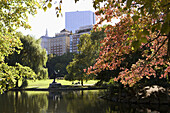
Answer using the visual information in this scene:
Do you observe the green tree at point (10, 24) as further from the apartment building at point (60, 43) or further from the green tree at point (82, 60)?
the apartment building at point (60, 43)

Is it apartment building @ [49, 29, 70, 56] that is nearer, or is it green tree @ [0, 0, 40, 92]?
green tree @ [0, 0, 40, 92]

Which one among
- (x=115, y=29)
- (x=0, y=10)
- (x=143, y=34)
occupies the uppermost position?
(x=0, y=10)

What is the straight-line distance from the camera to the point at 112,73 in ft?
67.9

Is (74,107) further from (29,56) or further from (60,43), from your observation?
(60,43)

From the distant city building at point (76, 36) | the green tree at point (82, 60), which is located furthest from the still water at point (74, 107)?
the distant city building at point (76, 36)

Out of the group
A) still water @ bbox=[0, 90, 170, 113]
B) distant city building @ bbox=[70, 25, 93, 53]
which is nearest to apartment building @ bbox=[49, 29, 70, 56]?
distant city building @ bbox=[70, 25, 93, 53]

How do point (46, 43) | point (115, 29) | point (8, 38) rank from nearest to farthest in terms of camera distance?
1. point (115, 29)
2. point (8, 38)
3. point (46, 43)

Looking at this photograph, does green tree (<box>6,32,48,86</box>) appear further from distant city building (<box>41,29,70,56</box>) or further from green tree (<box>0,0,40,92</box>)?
distant city building (<box>41,29,70,56</box>)

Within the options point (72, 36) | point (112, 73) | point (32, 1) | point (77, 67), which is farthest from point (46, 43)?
point (32, 1)

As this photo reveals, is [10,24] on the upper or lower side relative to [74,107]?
upper

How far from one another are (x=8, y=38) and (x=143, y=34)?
20.1 ft

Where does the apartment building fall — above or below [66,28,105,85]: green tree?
above

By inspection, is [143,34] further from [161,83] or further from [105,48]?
[161,83]

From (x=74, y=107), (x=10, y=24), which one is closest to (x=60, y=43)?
(x=74, y=107)
